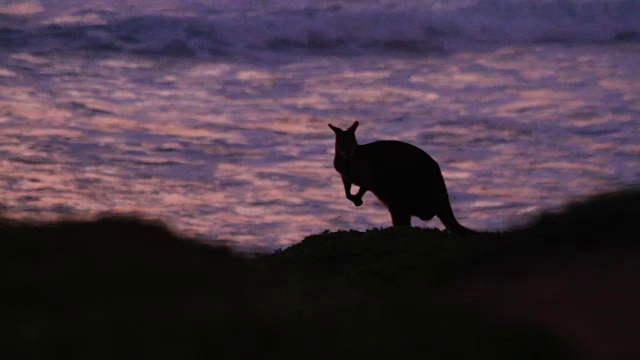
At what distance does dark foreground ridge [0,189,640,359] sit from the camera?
6.80 m

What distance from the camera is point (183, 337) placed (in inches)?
272

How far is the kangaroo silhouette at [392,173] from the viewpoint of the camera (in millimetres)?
18156

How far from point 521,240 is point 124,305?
13.4ft

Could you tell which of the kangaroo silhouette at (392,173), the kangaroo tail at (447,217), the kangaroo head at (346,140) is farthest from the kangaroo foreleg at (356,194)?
the kangaroo tail at (447,217)

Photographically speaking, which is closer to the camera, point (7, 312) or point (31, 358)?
point (31, 358)

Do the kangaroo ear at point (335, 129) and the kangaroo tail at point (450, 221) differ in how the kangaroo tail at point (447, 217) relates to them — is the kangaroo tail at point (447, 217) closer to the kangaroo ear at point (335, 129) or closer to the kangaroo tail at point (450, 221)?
the kangaroo tail at point (450, 221)

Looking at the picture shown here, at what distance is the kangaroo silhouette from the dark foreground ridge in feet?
22.9

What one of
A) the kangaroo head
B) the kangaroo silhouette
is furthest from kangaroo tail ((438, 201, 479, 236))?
the kangaroo head

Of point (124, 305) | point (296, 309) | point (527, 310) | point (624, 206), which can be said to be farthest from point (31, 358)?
point (624, 206)

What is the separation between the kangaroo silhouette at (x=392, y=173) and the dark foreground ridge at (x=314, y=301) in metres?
6.98

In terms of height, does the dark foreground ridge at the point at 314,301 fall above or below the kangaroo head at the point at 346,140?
below

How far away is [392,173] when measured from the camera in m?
18.2

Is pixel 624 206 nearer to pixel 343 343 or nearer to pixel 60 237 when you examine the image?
pixel 343 343

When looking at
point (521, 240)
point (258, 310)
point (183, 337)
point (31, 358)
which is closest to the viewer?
point (31, 358)
